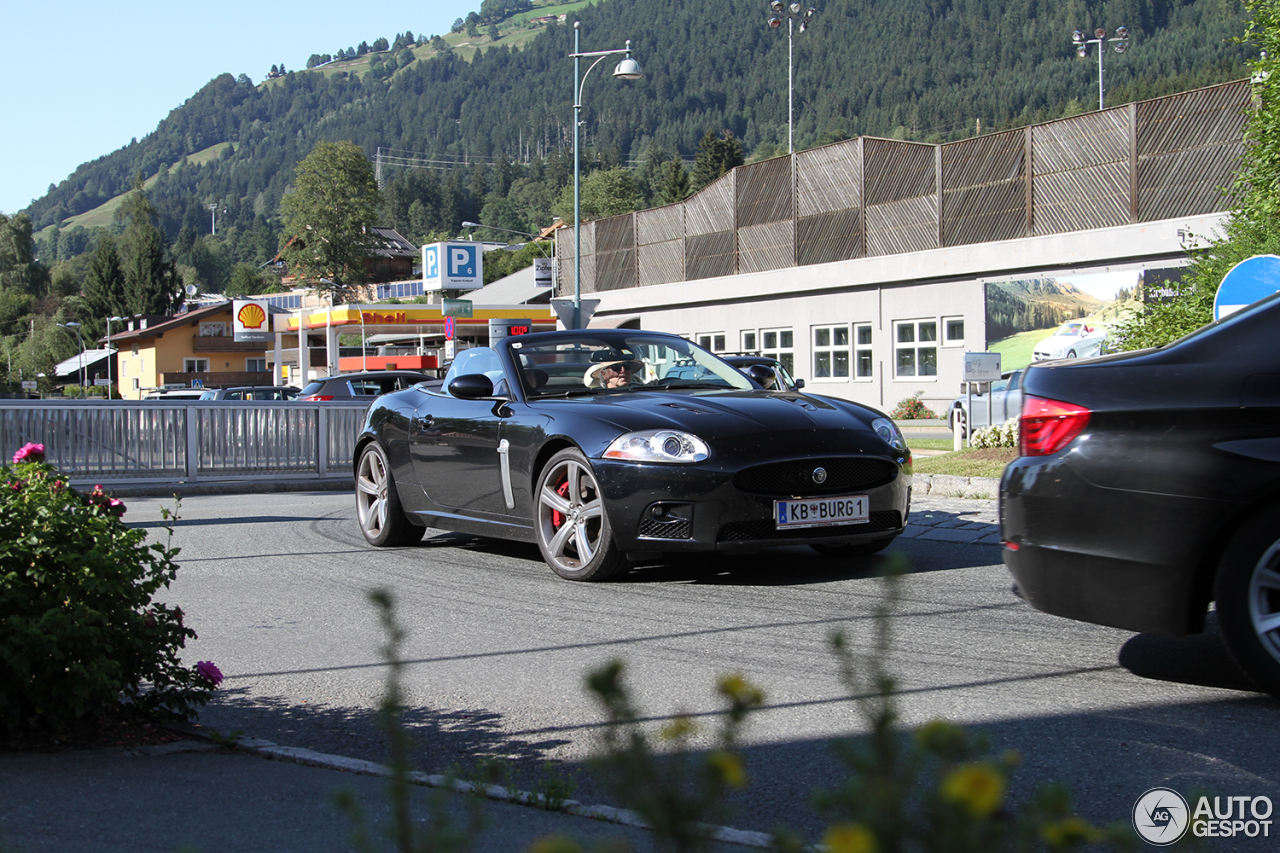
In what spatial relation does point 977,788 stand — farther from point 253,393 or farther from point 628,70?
point 253,393

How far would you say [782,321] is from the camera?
45562mm

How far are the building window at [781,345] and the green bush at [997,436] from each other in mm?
27446

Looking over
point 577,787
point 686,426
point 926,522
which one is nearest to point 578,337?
point 686,426

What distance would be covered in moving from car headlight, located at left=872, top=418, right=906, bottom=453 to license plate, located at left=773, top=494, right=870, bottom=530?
0.47 meters

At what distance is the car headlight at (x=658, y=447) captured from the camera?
6543 millimetres

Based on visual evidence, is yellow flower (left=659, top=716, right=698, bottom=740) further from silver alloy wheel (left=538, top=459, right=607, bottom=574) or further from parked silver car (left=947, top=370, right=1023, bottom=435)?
parked silver car (left=947, top=370, right=1023, bottom=435)

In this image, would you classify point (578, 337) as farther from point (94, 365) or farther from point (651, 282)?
point (94, 365)

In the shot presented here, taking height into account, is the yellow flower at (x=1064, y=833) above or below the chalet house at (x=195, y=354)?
below

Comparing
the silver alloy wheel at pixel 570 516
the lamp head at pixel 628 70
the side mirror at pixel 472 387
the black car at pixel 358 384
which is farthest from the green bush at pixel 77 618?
the lamp head at pixel 628 70

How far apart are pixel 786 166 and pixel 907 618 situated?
1641 inches

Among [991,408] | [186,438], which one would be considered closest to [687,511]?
[186,438]

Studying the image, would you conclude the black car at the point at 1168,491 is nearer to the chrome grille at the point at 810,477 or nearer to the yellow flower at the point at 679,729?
the chrome grille at the point at 810,477

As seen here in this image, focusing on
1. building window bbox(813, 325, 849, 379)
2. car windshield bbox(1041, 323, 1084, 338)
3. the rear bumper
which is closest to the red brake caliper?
the rear bumper

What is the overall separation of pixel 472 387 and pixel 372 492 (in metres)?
1.95
